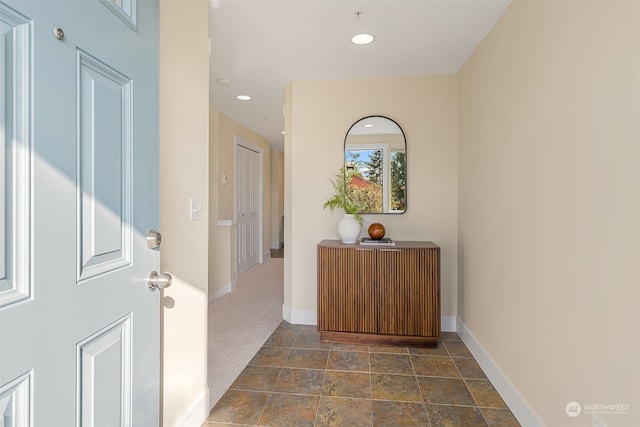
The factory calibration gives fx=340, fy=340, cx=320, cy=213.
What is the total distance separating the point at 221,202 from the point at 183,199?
3087 mm

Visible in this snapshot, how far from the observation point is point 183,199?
5.18 ft

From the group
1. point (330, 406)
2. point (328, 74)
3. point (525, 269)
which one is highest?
point (328, 74)

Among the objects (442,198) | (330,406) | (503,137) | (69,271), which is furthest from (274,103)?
(69,271)

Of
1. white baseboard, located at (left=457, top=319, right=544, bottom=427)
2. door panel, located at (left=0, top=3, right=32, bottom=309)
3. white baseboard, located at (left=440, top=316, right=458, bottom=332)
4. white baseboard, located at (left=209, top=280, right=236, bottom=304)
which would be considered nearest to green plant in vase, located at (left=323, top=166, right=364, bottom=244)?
white baseboard, located at (left=440, top=316, right=458, bottom=332)

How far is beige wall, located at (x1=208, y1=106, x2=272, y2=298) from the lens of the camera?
4160 millimetres

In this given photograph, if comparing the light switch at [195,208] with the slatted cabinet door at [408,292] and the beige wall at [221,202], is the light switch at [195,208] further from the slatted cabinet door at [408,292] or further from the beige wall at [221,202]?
the beige wall at [221,202]

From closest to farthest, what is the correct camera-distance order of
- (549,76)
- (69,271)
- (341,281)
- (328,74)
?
(69,271)
(549,76)
(341,281)
(328,74)

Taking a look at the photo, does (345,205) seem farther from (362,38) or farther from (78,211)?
(78,211)

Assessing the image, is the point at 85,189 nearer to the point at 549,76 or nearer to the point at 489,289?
the point at 549,76

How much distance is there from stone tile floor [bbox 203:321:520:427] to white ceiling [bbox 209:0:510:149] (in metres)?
2.35

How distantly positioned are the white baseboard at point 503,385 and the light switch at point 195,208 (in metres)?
1.95

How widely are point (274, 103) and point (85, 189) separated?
342 cm

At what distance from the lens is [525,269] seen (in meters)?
1.83

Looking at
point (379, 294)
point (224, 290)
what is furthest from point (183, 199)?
point (224, 290)
